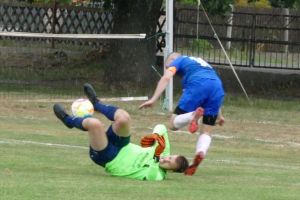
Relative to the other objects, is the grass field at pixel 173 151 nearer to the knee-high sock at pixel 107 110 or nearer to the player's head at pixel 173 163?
the player's head at pixel 173 163

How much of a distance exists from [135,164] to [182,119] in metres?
1.54

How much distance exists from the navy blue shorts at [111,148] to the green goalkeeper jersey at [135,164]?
0.05m

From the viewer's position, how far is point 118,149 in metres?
11.3

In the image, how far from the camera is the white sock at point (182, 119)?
12508 millimetres

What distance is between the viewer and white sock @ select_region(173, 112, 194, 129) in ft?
41.0

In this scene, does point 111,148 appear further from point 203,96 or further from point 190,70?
point 190,70

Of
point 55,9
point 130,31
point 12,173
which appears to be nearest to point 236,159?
point 12,173

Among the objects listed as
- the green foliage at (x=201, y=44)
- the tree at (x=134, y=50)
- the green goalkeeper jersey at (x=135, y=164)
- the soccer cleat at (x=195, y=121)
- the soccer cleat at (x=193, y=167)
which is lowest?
the green foliage at (x=201, y=44)

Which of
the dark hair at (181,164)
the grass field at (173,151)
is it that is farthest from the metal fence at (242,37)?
the dark hair at (181,164)

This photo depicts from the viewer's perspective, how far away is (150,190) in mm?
10180

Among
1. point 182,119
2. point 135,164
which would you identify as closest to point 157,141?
point 135,164

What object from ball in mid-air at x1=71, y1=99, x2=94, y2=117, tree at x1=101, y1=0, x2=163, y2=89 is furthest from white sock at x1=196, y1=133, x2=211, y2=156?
tree at x1=101, y1=0, x2=163, y2=89

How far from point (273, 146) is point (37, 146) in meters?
4.46

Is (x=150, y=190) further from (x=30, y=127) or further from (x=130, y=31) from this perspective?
(x=130, y=31)
